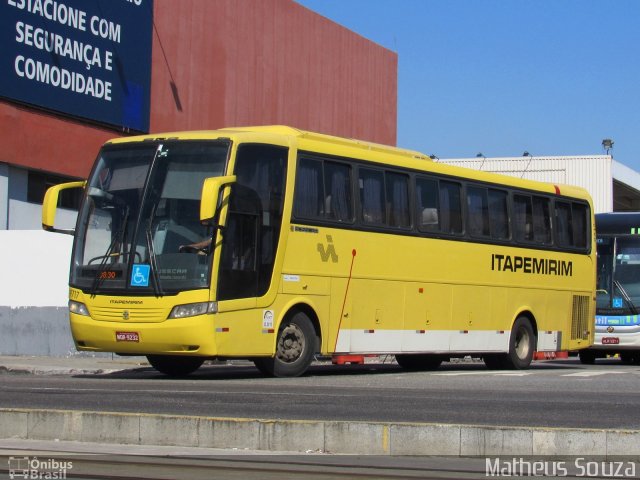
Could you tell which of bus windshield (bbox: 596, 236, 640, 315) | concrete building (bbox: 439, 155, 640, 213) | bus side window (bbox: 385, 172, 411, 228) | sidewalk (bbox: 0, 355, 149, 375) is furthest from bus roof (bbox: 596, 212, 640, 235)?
concrete building (bbox: 439, 155, 640, 213)

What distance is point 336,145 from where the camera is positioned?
784 inches

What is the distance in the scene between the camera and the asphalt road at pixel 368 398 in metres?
11.8

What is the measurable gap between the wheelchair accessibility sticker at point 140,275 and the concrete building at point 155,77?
1546cm

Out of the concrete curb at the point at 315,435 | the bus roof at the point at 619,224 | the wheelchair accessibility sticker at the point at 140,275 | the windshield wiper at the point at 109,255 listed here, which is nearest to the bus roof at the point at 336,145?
the windshield wiper at the point at 109,255

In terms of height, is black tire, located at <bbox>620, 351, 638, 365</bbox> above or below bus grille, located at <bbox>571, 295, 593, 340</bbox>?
below

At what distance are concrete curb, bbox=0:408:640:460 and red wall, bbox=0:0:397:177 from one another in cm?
2195

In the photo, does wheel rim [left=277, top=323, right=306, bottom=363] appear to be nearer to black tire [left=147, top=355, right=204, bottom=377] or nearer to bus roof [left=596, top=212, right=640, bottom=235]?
black tire [left=147, top=355, right=204, bottom=377]

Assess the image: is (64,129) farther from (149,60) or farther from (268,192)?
(268,192)

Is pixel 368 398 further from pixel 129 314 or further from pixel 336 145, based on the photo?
pixel 336 145

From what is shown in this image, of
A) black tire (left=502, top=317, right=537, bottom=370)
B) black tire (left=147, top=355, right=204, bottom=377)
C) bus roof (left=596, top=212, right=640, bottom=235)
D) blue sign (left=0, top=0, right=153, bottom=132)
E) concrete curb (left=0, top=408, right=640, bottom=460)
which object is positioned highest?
blue sign (left=0, top=0, right=153, bottom=132)

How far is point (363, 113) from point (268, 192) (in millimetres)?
33133

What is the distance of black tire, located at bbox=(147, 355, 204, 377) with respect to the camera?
787 inches

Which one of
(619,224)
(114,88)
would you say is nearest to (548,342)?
(619,224)

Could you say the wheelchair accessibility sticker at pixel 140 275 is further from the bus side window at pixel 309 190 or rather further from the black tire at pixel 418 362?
the black tire at pixel 418 362
